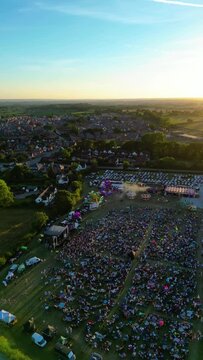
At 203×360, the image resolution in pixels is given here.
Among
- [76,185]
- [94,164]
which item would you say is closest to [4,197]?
[76,185]

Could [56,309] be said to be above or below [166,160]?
below

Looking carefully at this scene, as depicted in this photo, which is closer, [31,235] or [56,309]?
[56,309]

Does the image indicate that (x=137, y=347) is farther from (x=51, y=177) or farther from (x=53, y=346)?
(x=51, y=177)

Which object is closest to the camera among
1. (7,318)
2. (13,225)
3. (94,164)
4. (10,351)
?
(10,351)

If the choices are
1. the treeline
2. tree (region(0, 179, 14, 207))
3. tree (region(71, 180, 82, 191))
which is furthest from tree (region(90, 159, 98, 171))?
tree (region(0, 179, 14, 207))

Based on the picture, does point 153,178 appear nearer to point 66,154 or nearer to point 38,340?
point 66,154

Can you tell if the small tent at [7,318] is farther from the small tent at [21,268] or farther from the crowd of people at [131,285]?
the small tent at [21,268]

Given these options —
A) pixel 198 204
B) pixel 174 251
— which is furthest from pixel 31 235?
pixel 198 204
